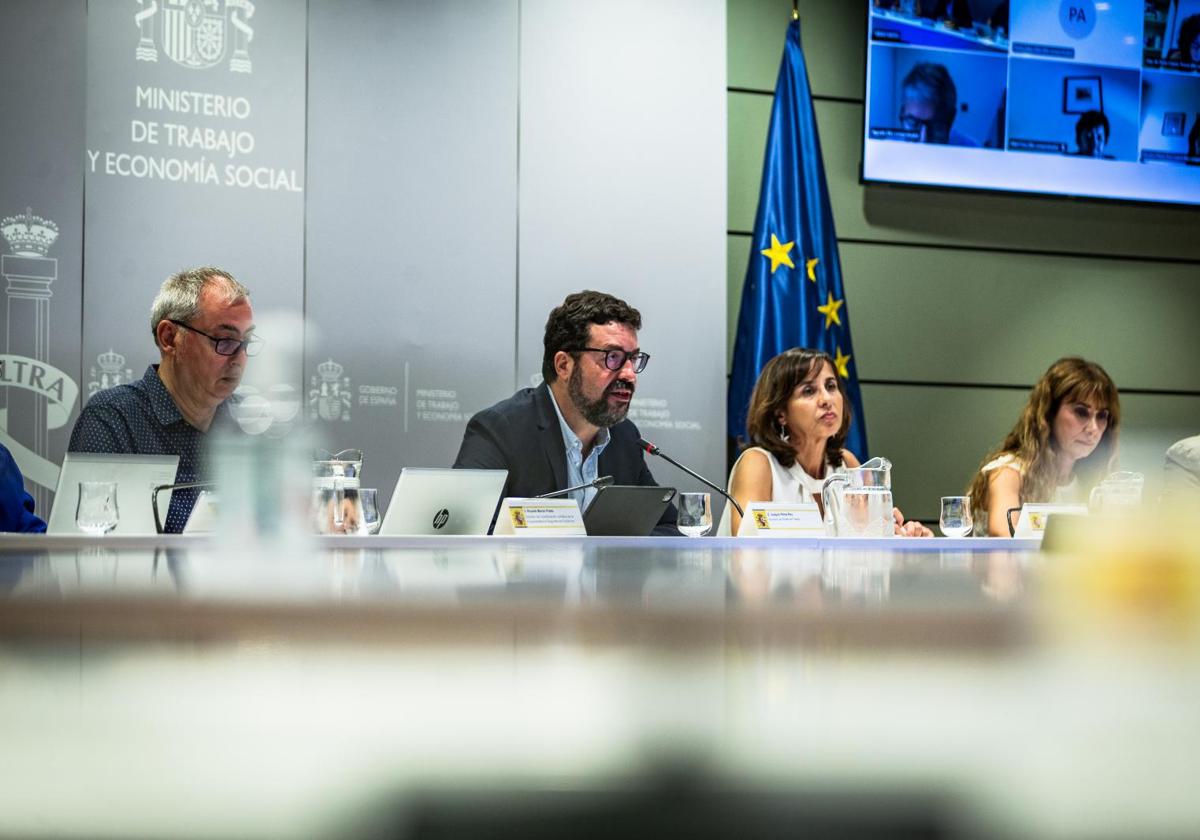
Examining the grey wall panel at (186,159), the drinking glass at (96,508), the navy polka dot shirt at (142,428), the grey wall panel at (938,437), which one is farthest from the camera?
the grey wall panel at (938,437)

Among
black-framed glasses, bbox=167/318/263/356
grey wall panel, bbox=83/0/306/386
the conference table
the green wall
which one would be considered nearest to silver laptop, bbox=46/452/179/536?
black-framed glasses, bbox=167/318/263/356

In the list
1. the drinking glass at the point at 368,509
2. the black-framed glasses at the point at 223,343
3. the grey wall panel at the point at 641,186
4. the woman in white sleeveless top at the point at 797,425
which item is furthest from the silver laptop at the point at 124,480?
the grey wall panel at the point at 641,186

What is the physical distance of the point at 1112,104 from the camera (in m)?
4.71

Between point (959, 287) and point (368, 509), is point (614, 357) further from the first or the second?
point (959, 287)

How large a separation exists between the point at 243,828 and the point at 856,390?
431 centimetres

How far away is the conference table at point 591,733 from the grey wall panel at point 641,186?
370 centimetres

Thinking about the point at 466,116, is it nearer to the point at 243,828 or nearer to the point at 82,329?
the point at 82,329

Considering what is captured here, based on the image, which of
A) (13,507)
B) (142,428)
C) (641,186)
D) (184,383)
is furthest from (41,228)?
(641,186)

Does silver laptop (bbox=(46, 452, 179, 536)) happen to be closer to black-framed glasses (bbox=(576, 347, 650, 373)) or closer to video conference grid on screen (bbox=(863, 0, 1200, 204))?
black-framed glasses (bbox=(576, 347, 650, 373))

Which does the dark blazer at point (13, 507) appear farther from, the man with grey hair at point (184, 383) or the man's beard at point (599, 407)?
the man's beard at point (599, 407)

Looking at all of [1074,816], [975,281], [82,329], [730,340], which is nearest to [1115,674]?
[1074,816]

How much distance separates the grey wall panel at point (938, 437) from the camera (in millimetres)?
4715

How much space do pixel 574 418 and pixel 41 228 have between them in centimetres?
173

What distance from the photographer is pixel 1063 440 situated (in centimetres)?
346
